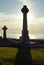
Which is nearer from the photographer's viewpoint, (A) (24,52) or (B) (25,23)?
(A) (24,52)

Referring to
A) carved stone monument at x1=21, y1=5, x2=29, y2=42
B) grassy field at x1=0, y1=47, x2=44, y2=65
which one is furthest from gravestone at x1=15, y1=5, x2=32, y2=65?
grassy field at x1=0, y1=47, x2=44, y2=65

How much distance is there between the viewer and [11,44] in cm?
1048

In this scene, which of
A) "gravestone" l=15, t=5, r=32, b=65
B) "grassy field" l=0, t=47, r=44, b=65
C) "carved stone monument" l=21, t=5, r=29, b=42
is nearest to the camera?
"gravestone" l=15, t=5, r=32, b=65

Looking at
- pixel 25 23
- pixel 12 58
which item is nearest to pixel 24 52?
pixel 12 58

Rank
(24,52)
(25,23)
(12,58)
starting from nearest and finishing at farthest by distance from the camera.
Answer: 1. (24,52)
2. (25,23)
3. (12,58)

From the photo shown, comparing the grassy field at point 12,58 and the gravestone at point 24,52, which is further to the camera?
the grassy field at point 12,58

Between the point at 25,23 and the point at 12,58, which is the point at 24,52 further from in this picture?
the point at 25,23

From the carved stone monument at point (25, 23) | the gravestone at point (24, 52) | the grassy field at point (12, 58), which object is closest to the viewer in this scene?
the gravestone at point (24, 52)

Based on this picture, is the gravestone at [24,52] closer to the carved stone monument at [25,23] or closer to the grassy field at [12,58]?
the carved stone monument at [25,23]

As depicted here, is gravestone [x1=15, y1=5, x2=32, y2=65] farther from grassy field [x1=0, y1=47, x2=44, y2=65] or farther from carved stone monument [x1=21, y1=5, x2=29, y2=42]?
grassy field [x1=0, y1=47, x2=44, y2=65]

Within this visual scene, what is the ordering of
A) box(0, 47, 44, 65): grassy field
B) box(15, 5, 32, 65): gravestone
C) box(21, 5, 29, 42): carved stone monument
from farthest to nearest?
box(0, 47, 44, 65): grassy field → box(21, 5, 29, 42): carved stone monument → box(15, 5, 32, 65): gravestone

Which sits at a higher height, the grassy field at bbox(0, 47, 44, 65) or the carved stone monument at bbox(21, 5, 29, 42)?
the carved stone monument at bbox(21, 5, 29, 42)

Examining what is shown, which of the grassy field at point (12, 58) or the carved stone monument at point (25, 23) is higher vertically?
the carved stone monument at point (25, 23)

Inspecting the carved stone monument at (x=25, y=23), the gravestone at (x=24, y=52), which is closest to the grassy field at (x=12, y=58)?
the gravestone at (x=24, y=52)
